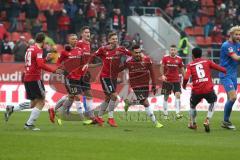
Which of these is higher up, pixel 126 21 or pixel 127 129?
pixel 126 21

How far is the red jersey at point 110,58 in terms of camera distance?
62.2ft

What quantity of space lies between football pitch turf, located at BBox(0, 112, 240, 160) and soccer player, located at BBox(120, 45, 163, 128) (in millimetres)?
732

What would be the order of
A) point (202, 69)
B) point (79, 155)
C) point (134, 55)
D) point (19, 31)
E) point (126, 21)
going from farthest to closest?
point (126, 21), point (19, 31), point (134, 55), point (202, 69), point (79, 155)

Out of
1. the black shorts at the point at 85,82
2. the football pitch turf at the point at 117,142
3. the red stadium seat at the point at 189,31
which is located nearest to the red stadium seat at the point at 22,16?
the red stadium seat at the point at 189,31

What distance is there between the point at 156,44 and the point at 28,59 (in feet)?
56.4

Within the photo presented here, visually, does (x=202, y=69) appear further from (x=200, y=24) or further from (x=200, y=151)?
(x=200, y=24)

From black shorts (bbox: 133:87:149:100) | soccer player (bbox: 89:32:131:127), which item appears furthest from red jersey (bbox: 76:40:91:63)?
black shorts (bbox: 133:87:149:100)

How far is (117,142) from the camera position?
14609 millimetres

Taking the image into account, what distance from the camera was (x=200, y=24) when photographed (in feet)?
121

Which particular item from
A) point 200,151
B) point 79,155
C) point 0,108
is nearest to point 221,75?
point 200,151

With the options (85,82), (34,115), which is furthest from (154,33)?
(34,115)

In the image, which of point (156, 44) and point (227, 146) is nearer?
point (227, 146)

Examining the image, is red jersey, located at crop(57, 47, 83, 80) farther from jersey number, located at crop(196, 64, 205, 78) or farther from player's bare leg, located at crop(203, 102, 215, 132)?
player's bare leg, located at crop(203, 102, 215, 132)

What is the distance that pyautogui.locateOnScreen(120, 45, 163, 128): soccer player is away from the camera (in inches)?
743
